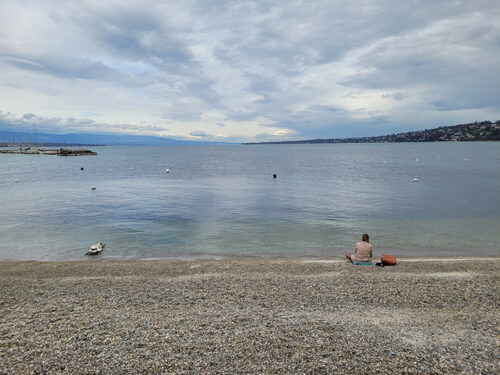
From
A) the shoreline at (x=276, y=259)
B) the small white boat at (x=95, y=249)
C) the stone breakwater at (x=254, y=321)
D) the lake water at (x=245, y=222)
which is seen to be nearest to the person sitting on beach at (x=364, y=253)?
the stone breakwater at (x=254, y=321)

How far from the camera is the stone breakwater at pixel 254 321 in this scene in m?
7.27

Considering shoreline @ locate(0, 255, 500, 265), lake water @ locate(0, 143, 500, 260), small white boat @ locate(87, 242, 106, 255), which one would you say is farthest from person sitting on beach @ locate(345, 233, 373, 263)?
small white boat @ locate(87, 242, 106, 255)

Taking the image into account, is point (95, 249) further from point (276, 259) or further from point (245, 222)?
point (245, 222)

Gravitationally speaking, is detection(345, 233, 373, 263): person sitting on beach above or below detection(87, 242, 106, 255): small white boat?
above

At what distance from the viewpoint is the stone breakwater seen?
727 cm

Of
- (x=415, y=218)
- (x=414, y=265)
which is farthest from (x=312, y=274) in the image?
(x=415, y=218)

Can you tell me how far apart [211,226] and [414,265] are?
581 inches

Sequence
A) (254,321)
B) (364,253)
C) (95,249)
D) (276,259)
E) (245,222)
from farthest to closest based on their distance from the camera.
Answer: (245,222) < (95,249) < (276,259) < (364,253) < (254,321)

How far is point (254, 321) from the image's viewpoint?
9.15 meters

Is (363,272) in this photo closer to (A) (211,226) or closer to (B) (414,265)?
(B) (414,265)

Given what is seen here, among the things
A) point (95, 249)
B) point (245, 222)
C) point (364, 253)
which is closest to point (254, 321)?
point (364, 253)

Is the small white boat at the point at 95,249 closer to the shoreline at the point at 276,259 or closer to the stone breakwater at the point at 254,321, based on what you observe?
the shoreline at the point at 276,259

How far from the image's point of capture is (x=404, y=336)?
27.5 feet

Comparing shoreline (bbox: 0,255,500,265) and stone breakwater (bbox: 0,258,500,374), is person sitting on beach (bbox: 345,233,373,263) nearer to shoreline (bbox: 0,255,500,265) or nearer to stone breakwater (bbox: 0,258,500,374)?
stone breakwater (bbox: 0,258,500,374)
